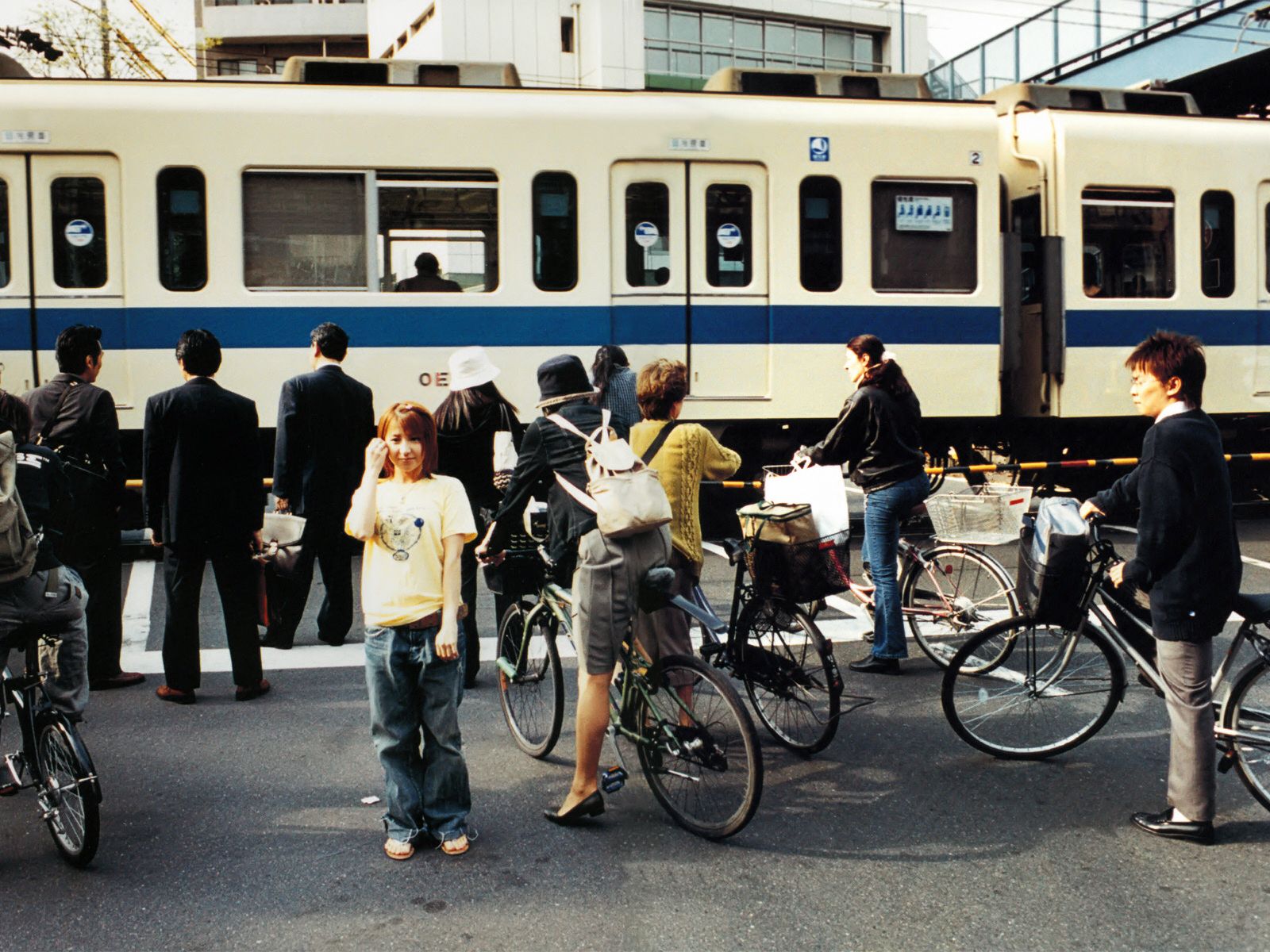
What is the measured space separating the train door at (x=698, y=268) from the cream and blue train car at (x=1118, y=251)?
7.54 ft

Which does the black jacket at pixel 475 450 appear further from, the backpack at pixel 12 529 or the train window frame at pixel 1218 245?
the train window frame at pixel 1218 245

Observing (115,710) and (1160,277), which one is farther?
(1160,277)

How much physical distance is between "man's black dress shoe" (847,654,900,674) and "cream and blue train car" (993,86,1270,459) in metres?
5.50

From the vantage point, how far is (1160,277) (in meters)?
11.8

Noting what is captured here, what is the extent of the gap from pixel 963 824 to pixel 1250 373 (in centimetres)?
884

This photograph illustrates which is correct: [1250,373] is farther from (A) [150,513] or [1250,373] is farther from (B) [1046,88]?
(A) [150,513]

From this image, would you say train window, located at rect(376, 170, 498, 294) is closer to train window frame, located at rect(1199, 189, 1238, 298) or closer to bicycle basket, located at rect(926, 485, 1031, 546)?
bicycle basket, located at rect(926, 485, 1031, 546)

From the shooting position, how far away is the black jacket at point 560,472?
482 centimetres

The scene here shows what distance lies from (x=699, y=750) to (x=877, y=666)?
8.05 feet

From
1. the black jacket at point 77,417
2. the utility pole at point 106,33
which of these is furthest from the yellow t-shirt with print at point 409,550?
the utility pole at point 106,33

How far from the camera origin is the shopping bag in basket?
5.35 m

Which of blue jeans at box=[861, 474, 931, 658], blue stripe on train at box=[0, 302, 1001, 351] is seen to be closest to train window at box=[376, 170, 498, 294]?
blue stripe on train at box=[0, 302, 1001, 351]

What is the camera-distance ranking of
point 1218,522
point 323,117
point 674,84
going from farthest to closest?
point 674,84, point 323,117, point 1218,522

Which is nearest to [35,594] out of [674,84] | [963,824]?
[963,824]
